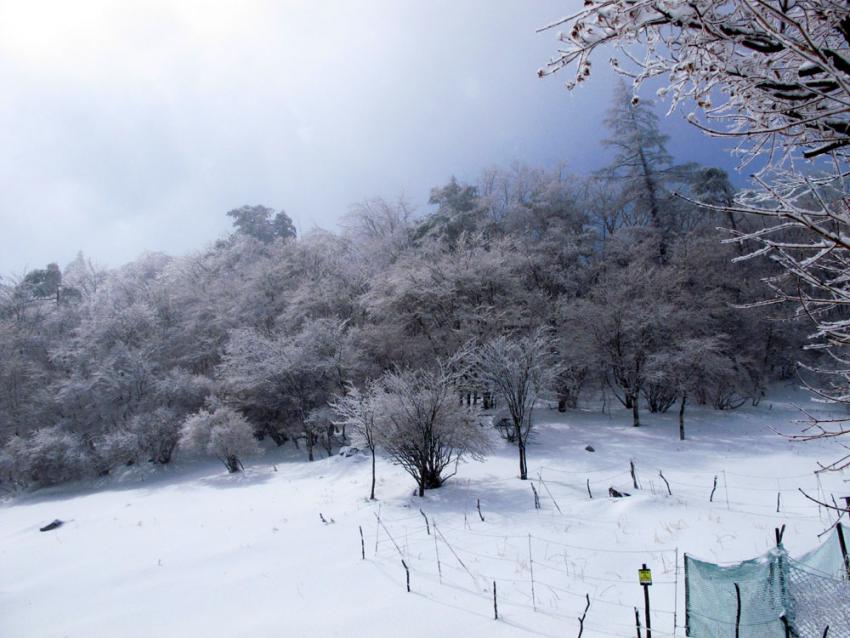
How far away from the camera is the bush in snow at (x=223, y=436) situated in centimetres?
2083

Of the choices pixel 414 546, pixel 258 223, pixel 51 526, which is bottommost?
pixel 51 526

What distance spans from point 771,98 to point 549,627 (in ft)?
21.8

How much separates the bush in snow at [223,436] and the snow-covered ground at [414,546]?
212cm

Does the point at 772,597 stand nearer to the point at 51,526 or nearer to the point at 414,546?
the point at 414,546

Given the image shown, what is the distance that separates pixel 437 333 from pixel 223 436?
12.0 meters

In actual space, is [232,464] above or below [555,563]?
below

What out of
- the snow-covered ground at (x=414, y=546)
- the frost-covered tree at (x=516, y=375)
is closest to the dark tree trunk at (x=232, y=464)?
the snow-covered ground at (x=414, y=546)

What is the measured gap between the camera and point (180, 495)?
19250 mm

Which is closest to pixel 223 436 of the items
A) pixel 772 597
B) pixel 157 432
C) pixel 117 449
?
pixel 157 432

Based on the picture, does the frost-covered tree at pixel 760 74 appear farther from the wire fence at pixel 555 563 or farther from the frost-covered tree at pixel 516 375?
the frost-covered tree at pixel 516 375

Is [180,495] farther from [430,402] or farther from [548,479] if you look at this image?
[548,479]

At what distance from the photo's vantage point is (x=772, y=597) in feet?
15.6

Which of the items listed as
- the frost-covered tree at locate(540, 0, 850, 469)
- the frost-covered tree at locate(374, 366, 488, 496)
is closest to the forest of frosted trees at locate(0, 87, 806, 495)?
the frost-covered tree at locate(374, 366, 488, 496)

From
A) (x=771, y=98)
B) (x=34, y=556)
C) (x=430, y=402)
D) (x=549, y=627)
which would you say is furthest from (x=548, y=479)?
(x=34, y=556)
